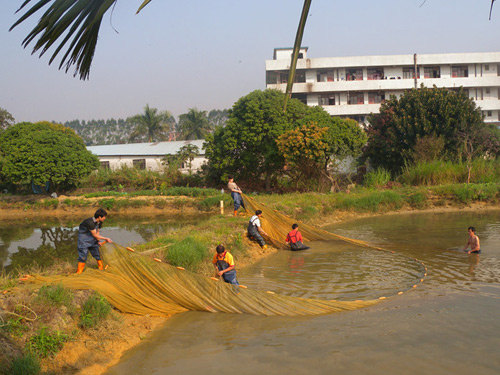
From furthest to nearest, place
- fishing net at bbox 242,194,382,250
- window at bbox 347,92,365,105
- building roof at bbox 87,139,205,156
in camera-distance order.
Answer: window at bbox 347,92,365,105 < building roof at bbox 87,139,205,156 < fishing net at bbox 242,194,382,250

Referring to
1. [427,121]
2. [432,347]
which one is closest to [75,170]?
[427,121]

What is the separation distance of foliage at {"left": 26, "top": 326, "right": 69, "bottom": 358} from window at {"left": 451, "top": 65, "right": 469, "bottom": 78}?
140 feet

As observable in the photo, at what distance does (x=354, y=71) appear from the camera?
41.9 m

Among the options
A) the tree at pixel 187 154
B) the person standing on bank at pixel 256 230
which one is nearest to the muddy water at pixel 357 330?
the person standing on bank at pixel 256 230

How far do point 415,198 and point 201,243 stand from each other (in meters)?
12.7

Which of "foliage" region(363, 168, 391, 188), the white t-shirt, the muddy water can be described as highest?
"foliage" region(363, 168, 391, 188)

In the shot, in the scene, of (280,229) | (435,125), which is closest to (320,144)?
(435,125)

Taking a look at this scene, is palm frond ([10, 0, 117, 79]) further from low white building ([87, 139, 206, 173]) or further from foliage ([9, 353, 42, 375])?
low white building ([87, 139, 206, 173])

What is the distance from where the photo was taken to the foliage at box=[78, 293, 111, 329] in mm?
6113

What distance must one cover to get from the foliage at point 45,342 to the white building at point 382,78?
121 feet

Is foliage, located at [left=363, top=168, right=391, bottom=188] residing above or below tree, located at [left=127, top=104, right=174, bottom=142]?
below

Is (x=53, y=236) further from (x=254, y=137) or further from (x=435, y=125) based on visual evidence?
(x=435, y=125)

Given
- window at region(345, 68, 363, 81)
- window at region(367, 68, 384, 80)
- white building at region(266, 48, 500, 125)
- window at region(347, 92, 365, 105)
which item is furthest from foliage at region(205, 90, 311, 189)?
window at region(367, 68, 384, 80)

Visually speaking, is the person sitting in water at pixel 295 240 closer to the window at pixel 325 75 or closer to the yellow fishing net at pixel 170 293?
the yellow fishing net at pixel 170 293
